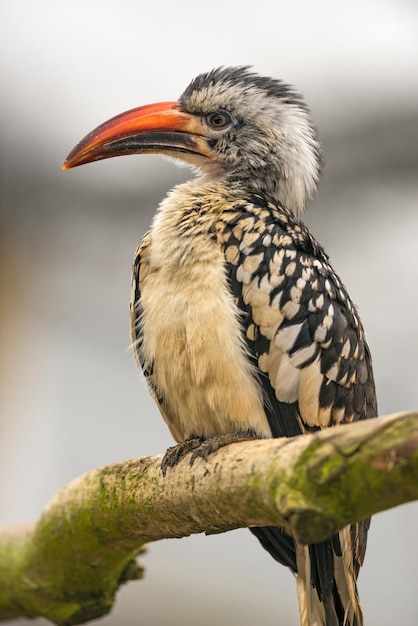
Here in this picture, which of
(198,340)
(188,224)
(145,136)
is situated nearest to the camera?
(198,340)

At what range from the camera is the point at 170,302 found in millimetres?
2902

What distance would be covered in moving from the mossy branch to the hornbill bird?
7.3 inches

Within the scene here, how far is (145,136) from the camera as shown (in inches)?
134

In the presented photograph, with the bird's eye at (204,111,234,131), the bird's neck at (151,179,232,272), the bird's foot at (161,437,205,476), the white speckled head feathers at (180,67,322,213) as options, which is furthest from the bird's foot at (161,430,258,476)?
the bird's eye at (204,111,234,131)

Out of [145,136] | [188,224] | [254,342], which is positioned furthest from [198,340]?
[145,136]

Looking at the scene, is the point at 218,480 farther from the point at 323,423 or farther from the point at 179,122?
the point at 179,122

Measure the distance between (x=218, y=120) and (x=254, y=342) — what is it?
112 centimetres

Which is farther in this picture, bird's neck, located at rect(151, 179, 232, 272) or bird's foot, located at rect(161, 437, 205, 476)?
bird's neck, located at rect(151, 179, 232, 272)

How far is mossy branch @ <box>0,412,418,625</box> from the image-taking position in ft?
5.70

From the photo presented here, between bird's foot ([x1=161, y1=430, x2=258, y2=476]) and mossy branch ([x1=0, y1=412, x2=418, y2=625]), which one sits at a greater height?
bird's foot ([x1=161, y1=430, x2=258, y2=476])

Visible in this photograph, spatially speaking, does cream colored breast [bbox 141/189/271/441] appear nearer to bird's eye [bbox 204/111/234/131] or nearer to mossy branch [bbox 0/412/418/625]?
mossy branch [bbox 0/412/418/625]

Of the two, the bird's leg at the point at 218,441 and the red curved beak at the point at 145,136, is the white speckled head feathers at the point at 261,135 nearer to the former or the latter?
the red curved beak at the point at 145,136

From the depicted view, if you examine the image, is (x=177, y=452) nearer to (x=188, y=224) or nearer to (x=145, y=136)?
(x=188, y=224)

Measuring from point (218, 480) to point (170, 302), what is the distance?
750 millimetres
